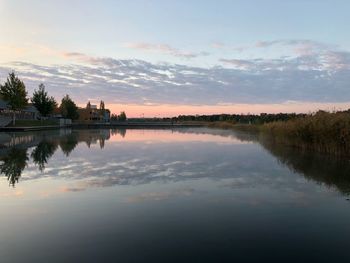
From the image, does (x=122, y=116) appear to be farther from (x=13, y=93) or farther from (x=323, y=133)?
(x=323, y=133)

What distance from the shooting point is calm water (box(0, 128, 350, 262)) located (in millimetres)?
6270

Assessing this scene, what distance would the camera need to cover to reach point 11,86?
2207 inches

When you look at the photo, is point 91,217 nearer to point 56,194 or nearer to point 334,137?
point 56,194

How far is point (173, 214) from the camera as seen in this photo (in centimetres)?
859

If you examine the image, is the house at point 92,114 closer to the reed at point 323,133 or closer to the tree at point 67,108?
the tree at point 67,108

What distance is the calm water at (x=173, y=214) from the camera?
20.6 ft

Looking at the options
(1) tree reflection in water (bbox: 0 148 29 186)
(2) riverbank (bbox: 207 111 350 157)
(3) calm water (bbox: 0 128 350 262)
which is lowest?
(1) tree reflection in water (bbox: 0 148 29 186)

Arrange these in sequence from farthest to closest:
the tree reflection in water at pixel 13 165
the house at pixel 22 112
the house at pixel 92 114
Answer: the house at pixel 92 114 → the house at pixel 22 112 → the tree reflection in water at pixel 13 165

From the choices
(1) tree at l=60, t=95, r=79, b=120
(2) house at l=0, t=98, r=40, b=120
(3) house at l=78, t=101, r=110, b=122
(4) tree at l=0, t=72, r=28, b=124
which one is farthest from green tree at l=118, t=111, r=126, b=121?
(4) tree at l=0, t=72, r=28, b=124

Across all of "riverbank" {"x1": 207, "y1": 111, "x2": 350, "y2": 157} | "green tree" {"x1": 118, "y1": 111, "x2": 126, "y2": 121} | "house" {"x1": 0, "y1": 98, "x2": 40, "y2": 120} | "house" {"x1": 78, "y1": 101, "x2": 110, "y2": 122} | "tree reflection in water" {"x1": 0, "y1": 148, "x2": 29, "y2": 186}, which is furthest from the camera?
"green tree" {"x1": 118, "y1": 111, "x2": 126, "y2": 121}

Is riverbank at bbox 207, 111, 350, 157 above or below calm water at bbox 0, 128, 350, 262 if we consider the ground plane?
above

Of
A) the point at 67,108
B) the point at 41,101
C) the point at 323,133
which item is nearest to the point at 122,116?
the point at 67,108

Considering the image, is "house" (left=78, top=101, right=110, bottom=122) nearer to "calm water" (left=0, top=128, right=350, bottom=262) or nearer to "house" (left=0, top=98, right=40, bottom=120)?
"house" (left=0, top=98, right=40, bottom=120)

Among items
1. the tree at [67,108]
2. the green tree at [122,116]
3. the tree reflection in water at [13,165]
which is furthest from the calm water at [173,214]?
the green tree at [122,116]
